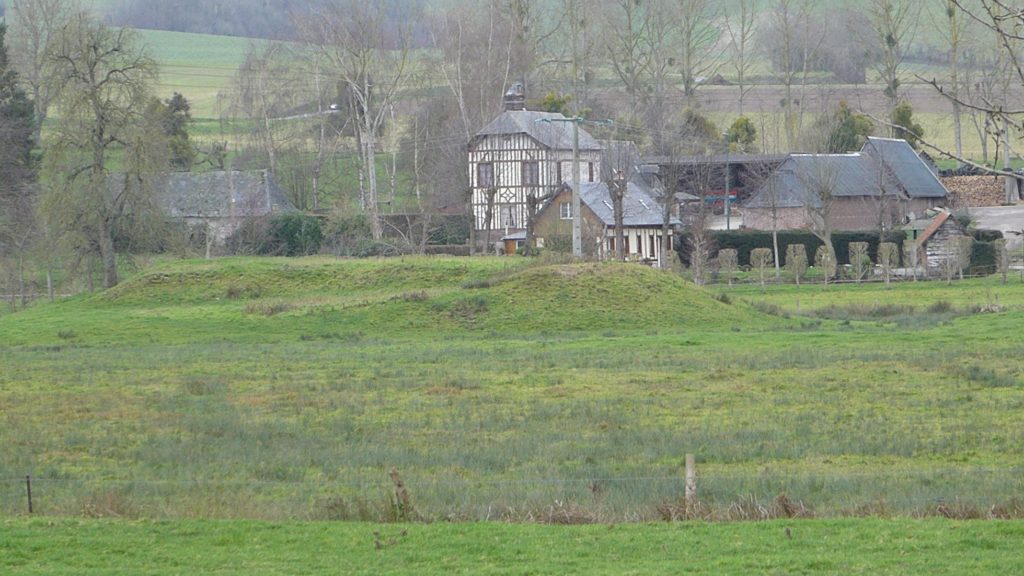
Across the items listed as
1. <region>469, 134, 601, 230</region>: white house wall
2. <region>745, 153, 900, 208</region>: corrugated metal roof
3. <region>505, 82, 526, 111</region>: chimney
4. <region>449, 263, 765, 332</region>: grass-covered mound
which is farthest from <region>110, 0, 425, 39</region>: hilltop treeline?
<region>449, 263, 765, 332</region>: grass-covered mound

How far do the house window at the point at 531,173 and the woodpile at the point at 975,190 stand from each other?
87.5 ft

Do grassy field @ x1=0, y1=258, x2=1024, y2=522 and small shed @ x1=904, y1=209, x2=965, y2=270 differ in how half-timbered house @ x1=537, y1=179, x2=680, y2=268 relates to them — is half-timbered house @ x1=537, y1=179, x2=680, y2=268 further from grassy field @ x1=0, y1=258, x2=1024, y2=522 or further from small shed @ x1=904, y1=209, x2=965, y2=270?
grassy field @ x1=0, y1=258, x2=1024, y2=522

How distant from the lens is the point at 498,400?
85.6ft

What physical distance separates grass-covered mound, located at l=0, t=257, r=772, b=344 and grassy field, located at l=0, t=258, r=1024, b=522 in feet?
0.39

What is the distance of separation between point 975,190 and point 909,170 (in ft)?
24.2

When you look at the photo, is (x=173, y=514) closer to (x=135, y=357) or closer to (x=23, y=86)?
(x=135, y=357)

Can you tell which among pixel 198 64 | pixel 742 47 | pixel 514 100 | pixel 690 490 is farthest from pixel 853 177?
pixel 198 64

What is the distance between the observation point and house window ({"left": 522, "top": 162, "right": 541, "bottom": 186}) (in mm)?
83125

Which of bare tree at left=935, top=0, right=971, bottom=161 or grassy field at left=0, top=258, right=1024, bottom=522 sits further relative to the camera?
bare tree at left=935, top=0, right=971, bottom=161

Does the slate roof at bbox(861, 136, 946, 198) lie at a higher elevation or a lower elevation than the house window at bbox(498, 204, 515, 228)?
higher

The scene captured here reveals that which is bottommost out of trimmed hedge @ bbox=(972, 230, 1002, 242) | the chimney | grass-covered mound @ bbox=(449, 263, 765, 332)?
grass-covered mound @ bbox=(449, 263, 765, 332)

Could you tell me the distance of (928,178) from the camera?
8131cm

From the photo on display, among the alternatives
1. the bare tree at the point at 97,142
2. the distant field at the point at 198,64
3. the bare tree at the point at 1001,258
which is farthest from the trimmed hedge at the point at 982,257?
the distant field at the point at 198,64

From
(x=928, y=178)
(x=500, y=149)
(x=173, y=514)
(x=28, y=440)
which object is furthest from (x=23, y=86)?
(x=173, y=514)
